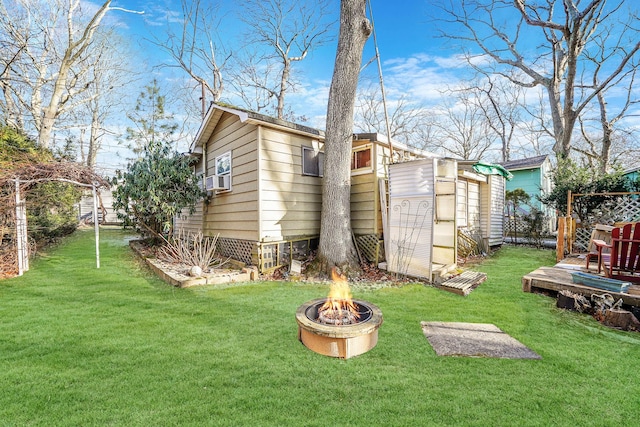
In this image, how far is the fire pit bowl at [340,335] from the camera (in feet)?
8.90

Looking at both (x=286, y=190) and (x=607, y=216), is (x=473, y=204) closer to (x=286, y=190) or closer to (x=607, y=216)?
(x=607, y=216)

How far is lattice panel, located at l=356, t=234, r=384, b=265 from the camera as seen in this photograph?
23.0 feet

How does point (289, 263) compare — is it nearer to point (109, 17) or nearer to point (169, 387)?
point (169, 387)

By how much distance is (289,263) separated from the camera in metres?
6.89

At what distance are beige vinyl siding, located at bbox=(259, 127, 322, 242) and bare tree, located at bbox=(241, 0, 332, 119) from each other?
12.4 meters

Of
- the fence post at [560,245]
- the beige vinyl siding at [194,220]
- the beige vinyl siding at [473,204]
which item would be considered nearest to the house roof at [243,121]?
the beige vinyl siding at [194,220]

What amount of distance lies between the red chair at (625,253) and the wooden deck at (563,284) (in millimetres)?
253

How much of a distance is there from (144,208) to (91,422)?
23.8ft

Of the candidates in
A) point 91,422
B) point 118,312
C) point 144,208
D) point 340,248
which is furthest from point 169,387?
point 144,208

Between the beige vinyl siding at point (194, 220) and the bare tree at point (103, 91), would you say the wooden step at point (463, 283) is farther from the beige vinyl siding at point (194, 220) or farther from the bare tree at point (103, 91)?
the bare tree at point (103, 91)

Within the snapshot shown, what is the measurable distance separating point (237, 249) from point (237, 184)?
5.69ft

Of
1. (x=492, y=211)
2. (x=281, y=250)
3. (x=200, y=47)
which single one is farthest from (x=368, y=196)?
(x=200, y=47)

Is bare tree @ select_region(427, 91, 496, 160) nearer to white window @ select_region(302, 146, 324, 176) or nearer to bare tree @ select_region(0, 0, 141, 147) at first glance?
white window @ select_region(302, 146, 324, 176)

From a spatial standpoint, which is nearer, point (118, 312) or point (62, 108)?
point (118, 312)
